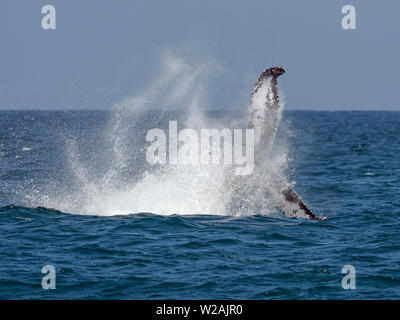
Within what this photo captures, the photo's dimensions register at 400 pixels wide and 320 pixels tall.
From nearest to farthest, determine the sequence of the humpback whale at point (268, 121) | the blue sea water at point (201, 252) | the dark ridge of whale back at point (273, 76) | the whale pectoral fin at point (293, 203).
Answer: the blue sea water at point (201, 252) < the dark ridge of whale back at point (273, 76) < the humpback whale at point (268, 121) < the whale pectoral fin at point (293, 203)

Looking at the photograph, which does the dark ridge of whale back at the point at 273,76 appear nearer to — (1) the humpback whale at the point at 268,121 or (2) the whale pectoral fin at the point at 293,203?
(1) the humpback whale at the point at 268,121

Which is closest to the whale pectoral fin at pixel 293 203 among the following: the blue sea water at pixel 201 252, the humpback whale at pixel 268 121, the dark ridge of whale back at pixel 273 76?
the humpback whale at pixel 268 121

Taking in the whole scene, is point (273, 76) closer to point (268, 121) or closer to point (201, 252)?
point (268, 121)

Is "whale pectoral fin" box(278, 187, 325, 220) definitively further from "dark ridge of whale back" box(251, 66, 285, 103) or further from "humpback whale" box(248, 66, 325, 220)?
"dark ridge of whale back" box(251, 66, 285, 103)

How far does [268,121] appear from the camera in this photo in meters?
18.9

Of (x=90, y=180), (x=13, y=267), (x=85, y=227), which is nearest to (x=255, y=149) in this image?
(x=85, y=227)

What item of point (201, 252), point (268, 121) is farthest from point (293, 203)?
point (201, 252)

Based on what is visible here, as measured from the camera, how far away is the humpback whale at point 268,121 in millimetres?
18203

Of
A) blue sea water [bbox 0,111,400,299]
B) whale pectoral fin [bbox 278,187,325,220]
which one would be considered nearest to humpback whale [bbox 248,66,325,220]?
whale pectoral fin [bbox 278,187,325,220]

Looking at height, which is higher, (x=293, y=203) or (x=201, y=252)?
(x=293, y=203)

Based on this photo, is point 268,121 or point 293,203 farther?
point 293,203

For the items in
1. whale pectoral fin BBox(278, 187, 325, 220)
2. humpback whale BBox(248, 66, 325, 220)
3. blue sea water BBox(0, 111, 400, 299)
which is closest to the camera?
blue sea water BBox(0, 111, 400, 299)

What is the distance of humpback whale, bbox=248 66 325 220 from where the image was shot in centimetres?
1820
